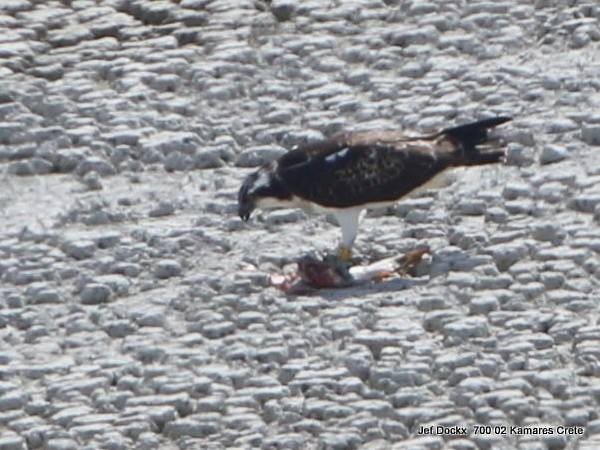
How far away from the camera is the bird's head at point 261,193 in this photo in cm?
1655

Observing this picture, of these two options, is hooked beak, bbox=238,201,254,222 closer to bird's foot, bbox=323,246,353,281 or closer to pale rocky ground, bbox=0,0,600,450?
pale rocky ground, bbox=0,0,600,450

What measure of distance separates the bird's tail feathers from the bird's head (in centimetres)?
117

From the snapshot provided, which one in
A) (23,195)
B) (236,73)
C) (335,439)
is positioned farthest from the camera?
(236,73)

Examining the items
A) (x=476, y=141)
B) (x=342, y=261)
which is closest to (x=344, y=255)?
(x=342, y=261)

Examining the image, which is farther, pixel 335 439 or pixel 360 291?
pixel 360 291

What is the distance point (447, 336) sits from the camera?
49.4 ft

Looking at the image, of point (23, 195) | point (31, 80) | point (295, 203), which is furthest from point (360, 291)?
point (31, 80)

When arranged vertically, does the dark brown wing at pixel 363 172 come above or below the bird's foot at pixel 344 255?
above

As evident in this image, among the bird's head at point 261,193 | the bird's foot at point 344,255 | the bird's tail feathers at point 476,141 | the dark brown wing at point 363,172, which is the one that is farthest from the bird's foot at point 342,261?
the bird's tail feathers at point 476,141

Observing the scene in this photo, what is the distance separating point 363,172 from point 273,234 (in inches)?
37.3

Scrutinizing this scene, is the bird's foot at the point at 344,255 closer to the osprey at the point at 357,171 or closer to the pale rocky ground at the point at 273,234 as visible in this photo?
the osprey at the point at 357,171

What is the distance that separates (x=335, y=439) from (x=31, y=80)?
6526 mm

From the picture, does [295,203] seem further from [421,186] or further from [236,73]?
[236,73]

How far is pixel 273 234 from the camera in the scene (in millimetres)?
17016
